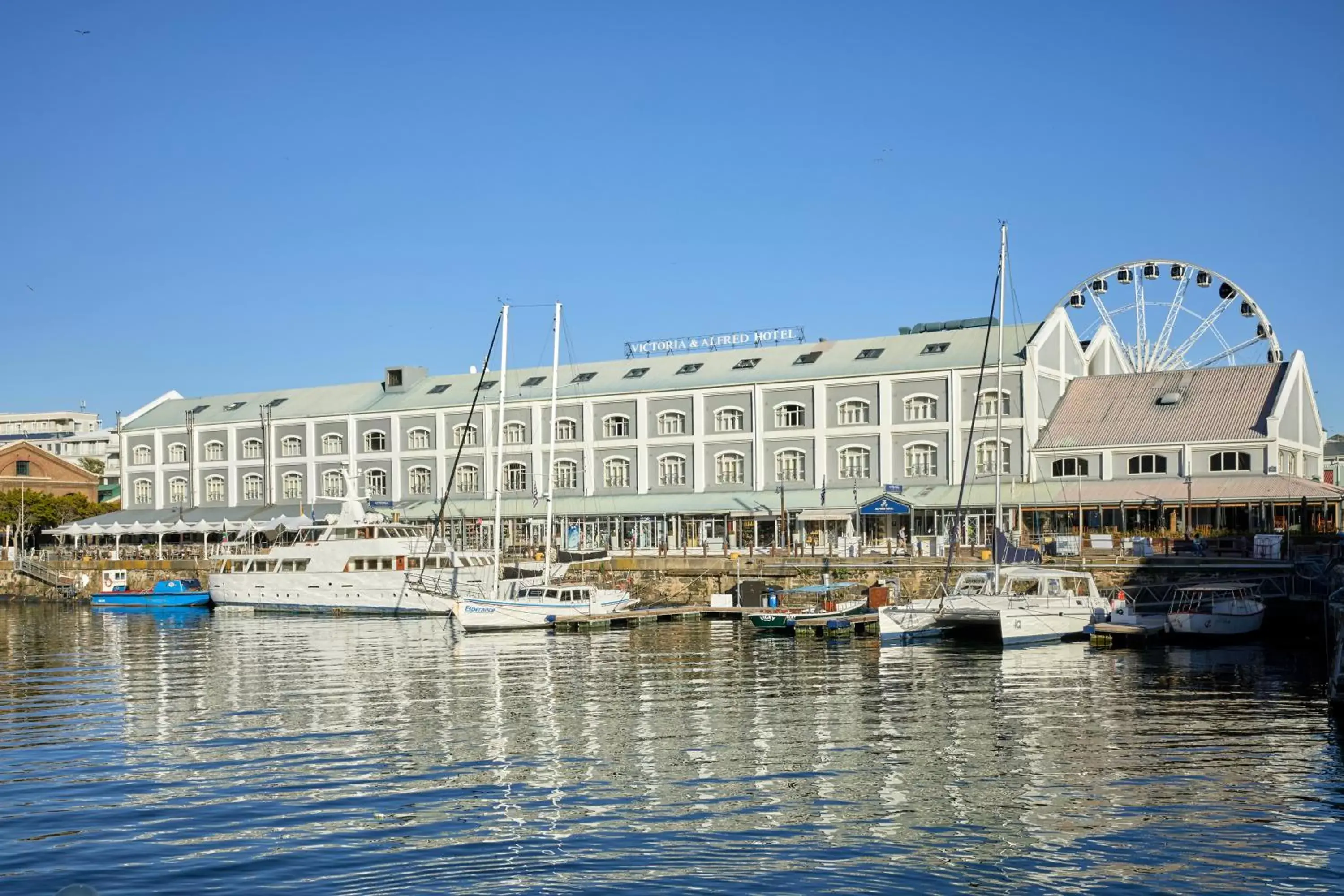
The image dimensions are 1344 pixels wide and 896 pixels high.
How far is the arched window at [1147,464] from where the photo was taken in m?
73.1

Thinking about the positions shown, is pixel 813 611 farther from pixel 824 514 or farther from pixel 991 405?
pixel 991 405

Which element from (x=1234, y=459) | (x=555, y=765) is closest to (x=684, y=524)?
(x=1234, y=459)

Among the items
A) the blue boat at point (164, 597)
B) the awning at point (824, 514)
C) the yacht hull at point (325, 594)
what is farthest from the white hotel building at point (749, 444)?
the blue boat at point (164, 597)

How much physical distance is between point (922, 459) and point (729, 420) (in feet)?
41.9

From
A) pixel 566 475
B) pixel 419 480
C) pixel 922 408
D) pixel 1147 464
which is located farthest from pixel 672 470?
pixel 1147 464

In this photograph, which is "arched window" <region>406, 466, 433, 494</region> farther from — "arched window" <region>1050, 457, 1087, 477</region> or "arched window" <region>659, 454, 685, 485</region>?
"arched window" <region>1050, 457, 1087, 477</region>

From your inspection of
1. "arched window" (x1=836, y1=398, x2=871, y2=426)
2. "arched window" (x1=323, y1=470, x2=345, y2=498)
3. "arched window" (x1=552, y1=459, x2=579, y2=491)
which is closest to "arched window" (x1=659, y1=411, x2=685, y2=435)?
"arched window" (x1=552, y1=459, x2=579, y2=491)

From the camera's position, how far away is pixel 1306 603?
179ft

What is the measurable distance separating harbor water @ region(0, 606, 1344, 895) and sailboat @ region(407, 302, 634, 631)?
13365 millimetres

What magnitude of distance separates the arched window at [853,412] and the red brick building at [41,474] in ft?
249

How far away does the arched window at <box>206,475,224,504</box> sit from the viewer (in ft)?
346

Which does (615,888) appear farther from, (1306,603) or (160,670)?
(1306,603)

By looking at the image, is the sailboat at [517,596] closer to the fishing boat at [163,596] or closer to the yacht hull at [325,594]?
the yacht hull at [325,594]

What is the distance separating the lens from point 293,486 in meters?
102
